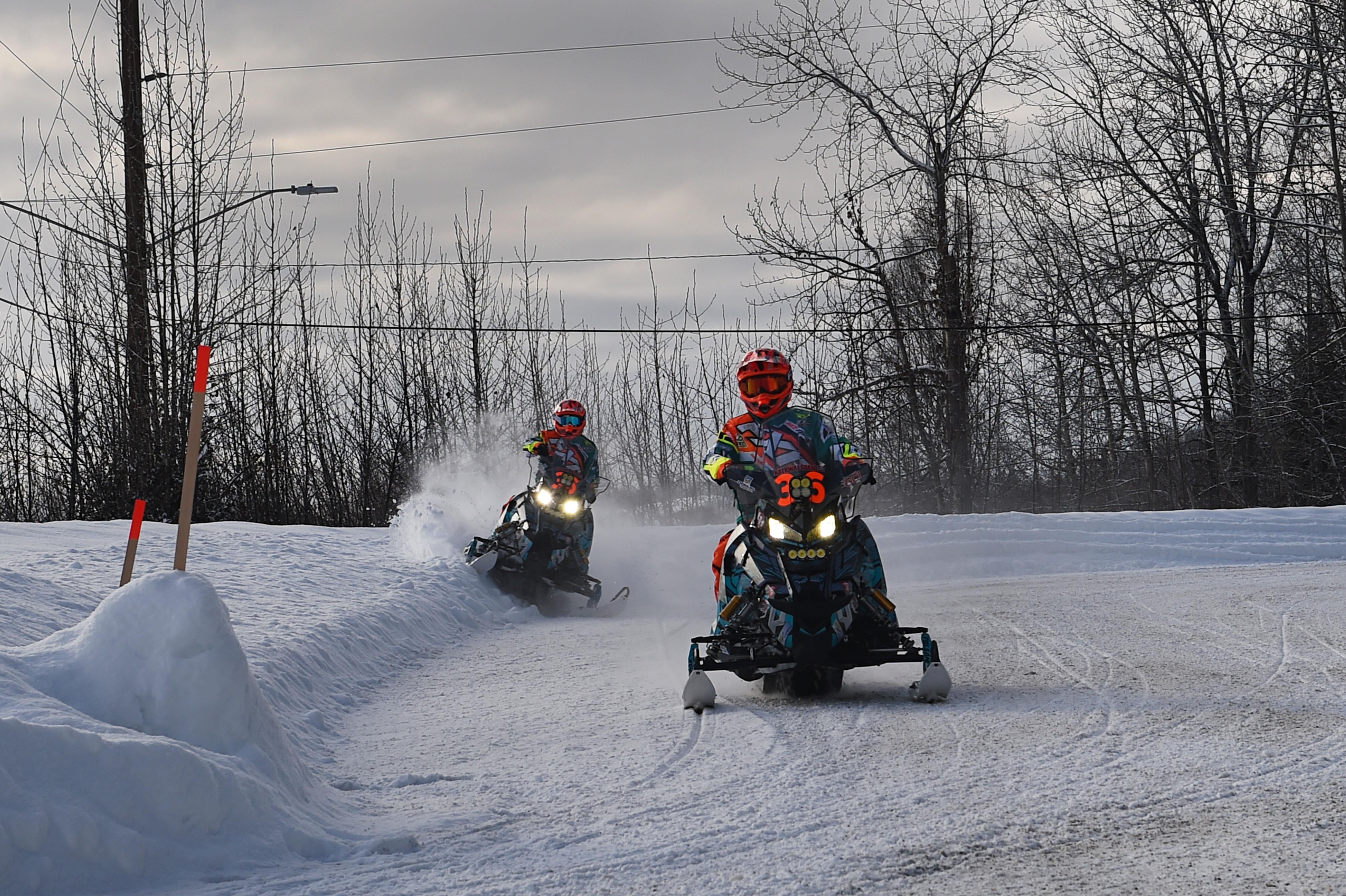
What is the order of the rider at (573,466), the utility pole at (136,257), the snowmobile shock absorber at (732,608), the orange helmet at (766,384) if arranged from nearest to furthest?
the snowmobile shock absorber at (732,608)
the orange helmet at (766,384)
the rider at (573,466)
the utility pole at (136,257)

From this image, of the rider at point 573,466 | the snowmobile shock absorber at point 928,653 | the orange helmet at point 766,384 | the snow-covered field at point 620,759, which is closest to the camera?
the snow-covered field at point 620,759

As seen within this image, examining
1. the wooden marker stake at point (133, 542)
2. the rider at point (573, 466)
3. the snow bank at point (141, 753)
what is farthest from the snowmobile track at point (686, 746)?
the rider at point (573, 466)

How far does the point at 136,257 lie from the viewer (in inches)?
904

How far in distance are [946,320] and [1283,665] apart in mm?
22457

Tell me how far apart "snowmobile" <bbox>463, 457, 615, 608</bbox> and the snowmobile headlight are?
7.32m

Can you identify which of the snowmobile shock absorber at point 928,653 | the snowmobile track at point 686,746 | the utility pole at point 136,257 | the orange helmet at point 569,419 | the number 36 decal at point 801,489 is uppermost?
the utility pole at point 136,257

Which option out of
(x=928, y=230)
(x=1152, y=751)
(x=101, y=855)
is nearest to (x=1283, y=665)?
(x=1152, y=751)

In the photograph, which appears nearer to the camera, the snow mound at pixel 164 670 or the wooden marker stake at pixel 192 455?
the snow mound at pixel 164 670

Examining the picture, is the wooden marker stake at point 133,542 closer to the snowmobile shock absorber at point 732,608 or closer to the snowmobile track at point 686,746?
the snowmobile track at point 686,746

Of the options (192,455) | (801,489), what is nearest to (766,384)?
(801,489)

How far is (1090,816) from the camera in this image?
4.61m

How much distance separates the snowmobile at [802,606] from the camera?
25.2 feet

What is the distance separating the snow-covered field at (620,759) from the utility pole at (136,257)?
497 inches

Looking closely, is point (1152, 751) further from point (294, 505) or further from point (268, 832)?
point (294, 505)
